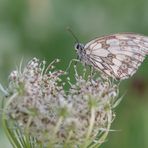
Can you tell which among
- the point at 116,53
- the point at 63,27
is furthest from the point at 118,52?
the point at 63,27

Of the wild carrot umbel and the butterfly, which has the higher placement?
the butterfly

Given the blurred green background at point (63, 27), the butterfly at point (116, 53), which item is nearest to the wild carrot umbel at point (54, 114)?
the butterfly at point (116, 53)

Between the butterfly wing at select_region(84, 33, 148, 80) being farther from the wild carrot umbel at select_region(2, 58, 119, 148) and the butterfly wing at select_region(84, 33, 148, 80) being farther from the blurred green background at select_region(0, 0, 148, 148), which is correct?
the blurred green background at select_region(0, 0, 148, 148)

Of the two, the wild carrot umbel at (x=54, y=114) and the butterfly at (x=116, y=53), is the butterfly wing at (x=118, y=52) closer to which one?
the butterfly at (x=116, y=53)

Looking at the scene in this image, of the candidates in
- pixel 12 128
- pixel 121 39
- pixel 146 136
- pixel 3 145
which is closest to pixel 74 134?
pixel 12 128

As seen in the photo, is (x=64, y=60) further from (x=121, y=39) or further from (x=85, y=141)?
(x=85, y=141)

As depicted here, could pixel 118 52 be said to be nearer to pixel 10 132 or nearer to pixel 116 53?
pixel 116 53

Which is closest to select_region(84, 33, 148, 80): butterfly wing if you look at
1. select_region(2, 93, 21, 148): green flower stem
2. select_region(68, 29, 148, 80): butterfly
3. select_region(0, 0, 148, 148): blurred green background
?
select_region(68, 29, 148, 80): butterfly
